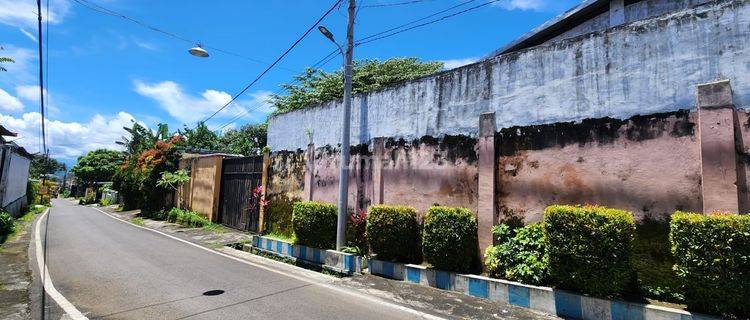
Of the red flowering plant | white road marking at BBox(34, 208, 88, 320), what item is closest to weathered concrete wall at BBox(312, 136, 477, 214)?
the red flowering plant

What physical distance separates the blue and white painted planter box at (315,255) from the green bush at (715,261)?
18.2 ft

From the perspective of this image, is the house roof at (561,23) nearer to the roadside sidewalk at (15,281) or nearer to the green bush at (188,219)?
the green bush at (188,219)

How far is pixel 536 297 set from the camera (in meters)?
6.03

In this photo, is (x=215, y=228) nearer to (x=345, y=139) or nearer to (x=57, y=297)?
(x=345, y=139)

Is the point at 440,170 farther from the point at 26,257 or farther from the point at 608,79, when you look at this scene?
the point at 26,257

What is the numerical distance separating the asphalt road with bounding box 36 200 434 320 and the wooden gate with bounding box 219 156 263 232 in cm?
372

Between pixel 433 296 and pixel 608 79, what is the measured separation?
4.41 meters

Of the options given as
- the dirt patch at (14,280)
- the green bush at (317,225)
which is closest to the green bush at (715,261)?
the green bush at (317,225)

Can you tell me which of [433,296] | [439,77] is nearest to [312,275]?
[433,296]

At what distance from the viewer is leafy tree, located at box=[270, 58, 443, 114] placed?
23.5 meters

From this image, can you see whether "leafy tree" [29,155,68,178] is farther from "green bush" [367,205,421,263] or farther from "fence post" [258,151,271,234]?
"green bush" [367,205,421,263]

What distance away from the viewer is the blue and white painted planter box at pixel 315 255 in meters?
8.70

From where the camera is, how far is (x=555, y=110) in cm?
699

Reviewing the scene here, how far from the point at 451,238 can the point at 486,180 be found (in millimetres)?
1278
